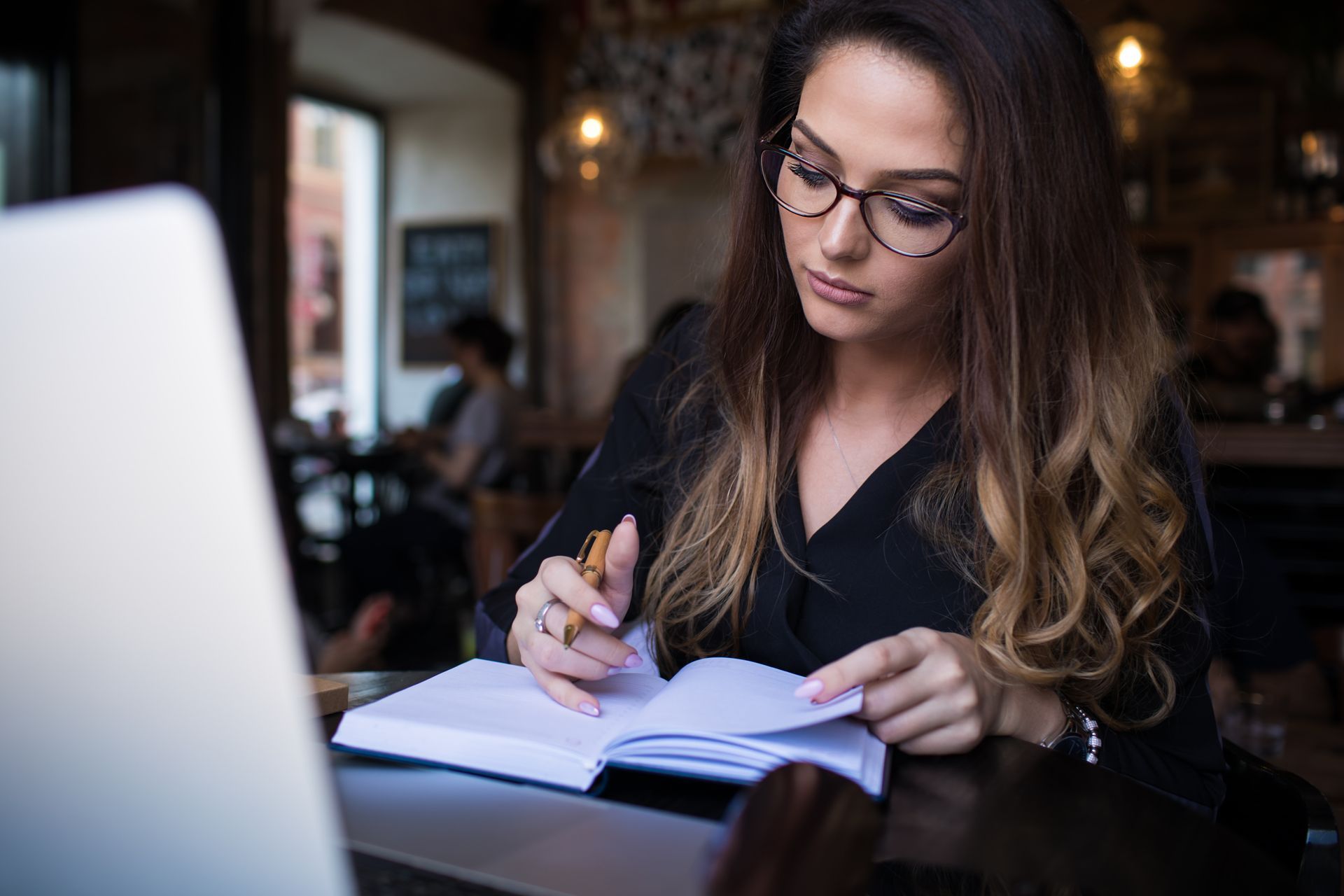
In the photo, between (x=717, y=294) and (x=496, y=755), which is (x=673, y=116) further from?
(x=496, y=755)

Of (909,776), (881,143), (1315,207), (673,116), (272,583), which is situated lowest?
(909,776)

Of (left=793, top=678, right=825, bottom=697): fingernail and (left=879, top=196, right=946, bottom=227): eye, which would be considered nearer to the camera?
(left=793, top=678, right=825, bottom=697): fingernail

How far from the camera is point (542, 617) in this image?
3.02 feet

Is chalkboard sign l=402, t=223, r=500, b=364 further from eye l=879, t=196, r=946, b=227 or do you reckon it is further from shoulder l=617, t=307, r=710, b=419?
eye l=879, t=196, r=946, b=227

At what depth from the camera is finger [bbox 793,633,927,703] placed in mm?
762

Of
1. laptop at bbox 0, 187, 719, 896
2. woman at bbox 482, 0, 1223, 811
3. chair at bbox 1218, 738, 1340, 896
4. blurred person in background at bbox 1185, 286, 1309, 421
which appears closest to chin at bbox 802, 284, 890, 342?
woman at bbox 482, 0, 1223, 811

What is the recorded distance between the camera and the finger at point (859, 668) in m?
0.76

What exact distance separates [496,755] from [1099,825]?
0.41 metres

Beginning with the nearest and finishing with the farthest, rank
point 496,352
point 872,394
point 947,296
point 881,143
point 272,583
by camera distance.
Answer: point 272,583 < point 881,143 < point 947,296 < point 872,394 < point 496,352

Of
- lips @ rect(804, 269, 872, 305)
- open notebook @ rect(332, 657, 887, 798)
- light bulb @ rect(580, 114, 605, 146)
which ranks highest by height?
light bulb @ rect(580, 114, 605, 146)

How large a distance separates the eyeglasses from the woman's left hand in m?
0.40

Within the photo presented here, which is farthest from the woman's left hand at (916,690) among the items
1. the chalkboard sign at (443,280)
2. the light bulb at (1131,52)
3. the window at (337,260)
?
the chalkboard sign at (443,280)

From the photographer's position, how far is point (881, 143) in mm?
1028

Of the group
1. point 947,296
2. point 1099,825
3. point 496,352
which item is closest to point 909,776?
point 1099,825
